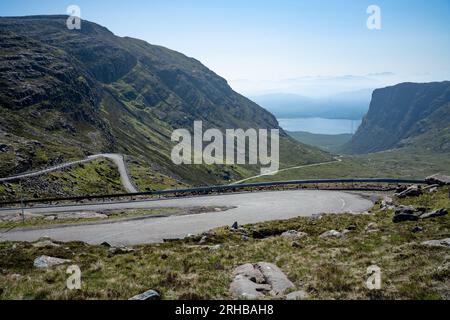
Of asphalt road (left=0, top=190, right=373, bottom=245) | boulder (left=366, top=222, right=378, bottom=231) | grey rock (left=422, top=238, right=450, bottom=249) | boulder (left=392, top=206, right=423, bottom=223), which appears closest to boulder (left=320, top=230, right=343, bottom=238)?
boulder (left=366, top=222, right=378, bottom=231)

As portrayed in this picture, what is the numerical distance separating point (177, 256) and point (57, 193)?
51938 mm

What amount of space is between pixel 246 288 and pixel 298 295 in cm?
211

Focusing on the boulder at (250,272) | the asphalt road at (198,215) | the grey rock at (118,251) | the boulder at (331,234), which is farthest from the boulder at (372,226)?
the grey rock at (118,251)

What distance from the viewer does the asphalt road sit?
2912 centimetres

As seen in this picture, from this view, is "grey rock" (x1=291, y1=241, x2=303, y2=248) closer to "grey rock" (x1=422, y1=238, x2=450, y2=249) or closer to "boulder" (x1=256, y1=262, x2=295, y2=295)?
"boulder" (x1=256, y1=262, x2=295, y2=295)

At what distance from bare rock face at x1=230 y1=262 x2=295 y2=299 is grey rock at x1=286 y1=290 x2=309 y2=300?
0.54m

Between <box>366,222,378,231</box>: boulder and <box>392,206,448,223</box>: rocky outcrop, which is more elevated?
<box>392,206,448,223</box>: rocky outcrop

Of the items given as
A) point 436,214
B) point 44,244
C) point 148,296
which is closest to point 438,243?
point 436,214

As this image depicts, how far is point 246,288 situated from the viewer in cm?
1473

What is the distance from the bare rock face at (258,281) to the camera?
569 inches

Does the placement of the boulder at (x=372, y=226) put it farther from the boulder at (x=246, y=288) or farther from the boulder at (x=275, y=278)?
the boulder at (x=246, y=288)

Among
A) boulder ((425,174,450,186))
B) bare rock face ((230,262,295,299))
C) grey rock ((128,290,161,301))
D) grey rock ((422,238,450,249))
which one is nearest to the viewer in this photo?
grey rock ((128,290,161,301))

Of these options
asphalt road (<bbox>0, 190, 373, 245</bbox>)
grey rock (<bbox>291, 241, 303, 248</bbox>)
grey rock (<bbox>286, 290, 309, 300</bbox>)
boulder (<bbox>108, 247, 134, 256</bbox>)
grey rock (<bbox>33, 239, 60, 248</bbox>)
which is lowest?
asphalt road (<bbox>0, 190, 373, 245</bbox>)

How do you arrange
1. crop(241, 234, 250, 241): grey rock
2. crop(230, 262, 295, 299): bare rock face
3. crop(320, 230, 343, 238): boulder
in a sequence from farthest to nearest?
crop(241, 234, 250, 241): grey rock, crop(320, 230, 343, 238): boulder, crop(230, 262, 295, 299): bare rock face
